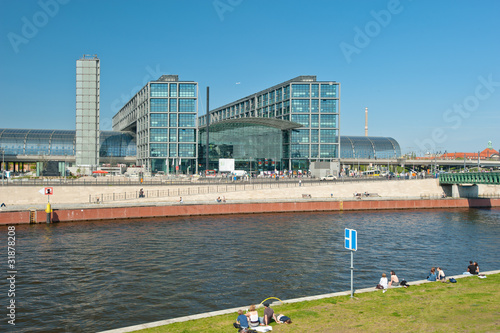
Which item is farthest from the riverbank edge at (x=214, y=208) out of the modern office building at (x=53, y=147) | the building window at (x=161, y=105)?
the modern office building at (x=53, y=147)

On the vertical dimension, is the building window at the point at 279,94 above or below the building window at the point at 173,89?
above

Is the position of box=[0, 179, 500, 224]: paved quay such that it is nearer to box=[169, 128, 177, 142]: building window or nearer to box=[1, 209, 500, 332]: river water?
box=[1, 209, 500, 332]: river water

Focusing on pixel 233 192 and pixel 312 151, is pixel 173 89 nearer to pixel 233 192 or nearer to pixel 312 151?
pixel 312 151

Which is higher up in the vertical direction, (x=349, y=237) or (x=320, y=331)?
(x=349, y=237)

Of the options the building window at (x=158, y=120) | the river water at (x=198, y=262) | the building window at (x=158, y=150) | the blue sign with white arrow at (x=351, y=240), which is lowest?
the river water at (x=198, y=262)

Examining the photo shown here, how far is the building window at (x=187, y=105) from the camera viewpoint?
4692 inches

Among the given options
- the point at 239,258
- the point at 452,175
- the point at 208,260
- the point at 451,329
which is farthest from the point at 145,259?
the point at 452,175

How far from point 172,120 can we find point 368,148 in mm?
98864

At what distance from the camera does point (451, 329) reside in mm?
14539

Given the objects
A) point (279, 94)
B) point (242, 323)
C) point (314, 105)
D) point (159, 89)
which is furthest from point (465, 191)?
point (159, 89)

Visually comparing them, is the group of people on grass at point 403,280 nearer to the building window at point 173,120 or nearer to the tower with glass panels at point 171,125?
the tower with glass panels at point 171,125

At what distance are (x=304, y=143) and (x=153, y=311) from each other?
370 ft

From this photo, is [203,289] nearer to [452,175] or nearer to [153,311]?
[153,311]

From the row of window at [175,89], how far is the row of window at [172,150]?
48.6 ft
